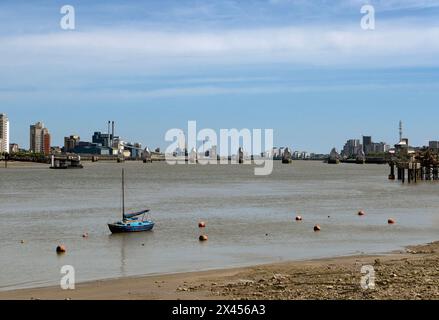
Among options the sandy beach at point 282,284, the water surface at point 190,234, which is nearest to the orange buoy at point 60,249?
the water surface at point 190,234

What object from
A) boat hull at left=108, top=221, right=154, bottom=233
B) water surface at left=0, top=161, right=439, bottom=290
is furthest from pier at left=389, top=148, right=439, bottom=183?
boat hull at left=108, top=221, right=154, bottom=233

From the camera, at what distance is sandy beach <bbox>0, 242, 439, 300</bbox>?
23.2m

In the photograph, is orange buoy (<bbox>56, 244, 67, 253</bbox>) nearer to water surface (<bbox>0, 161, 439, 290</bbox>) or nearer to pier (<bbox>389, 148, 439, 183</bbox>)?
water surface (<bbox>0, 161, 439, 290</bbox>)

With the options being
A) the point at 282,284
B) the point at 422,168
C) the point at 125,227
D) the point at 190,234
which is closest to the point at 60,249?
the point at 125,227

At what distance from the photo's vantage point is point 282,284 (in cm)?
2608

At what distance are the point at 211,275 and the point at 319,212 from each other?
39.5 metres

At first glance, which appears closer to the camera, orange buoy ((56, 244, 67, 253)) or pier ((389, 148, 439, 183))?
orange buoy ((56, 244, 67, 253))

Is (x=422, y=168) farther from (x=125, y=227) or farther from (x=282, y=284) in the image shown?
(x=282, y=284)

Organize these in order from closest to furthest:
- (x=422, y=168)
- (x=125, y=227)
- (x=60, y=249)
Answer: (x=60, y=249), (x=125, y=227), (x=422, y=168)

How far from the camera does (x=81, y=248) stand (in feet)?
139

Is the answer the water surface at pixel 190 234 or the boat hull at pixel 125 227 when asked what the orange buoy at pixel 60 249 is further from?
the boat hull at pixel 125 227

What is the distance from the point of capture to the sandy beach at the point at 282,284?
23.2m
